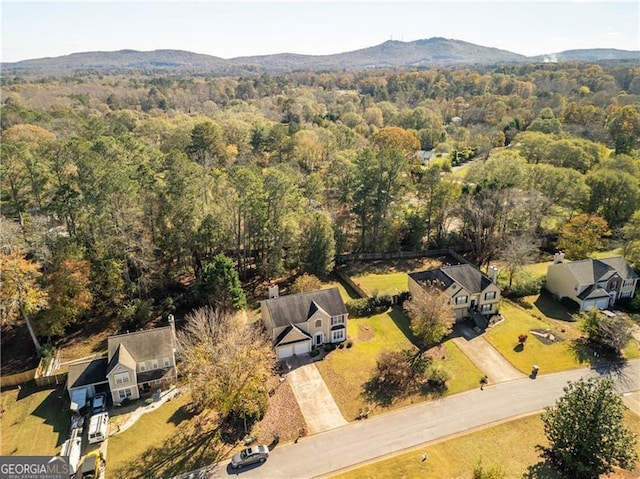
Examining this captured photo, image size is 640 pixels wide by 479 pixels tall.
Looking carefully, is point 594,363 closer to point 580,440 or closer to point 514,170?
point 580,440

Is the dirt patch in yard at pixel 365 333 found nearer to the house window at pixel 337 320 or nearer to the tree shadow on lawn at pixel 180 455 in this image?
the house window at pixel 337 320

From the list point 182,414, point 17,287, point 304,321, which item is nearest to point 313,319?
point 304,321

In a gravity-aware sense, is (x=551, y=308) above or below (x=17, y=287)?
below

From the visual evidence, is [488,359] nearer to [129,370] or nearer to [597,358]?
[597,358]

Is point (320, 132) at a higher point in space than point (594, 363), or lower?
higher

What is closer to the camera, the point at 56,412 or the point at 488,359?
the point at 56,412

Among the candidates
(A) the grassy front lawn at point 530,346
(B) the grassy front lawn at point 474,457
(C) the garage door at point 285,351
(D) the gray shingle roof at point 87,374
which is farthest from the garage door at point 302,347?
(A) the grassy front lawn at point 530,346

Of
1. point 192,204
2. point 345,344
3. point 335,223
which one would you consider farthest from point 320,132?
point 345,344
